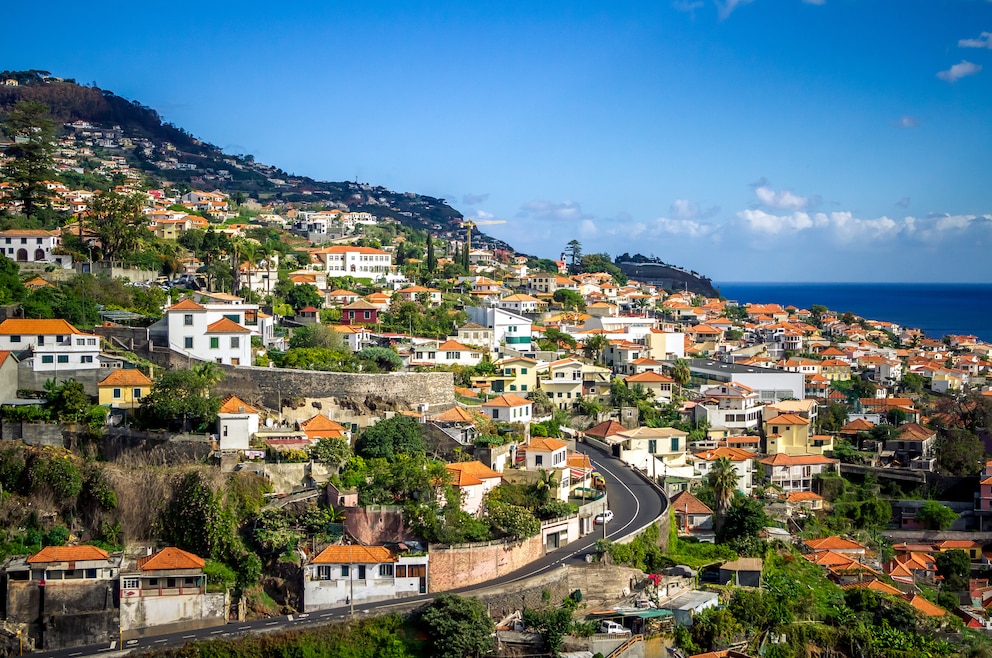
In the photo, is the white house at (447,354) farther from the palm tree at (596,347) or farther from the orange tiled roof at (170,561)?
the orange tiled roof at (170,561)

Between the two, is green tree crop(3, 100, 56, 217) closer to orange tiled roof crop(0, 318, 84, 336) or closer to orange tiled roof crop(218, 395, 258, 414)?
orange tiled roof crop(0, 318, 84, 336)

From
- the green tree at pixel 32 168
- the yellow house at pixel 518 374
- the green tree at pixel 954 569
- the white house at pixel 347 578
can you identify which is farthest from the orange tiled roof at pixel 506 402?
the green tree at pixel 32 168

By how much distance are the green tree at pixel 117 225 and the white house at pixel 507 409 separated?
67.0 ft

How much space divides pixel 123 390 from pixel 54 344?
3314 millimetres

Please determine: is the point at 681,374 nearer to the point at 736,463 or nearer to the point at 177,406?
the point at 736,463

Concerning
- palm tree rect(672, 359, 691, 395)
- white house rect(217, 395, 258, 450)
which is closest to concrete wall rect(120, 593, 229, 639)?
white house rect(217, 395, 258, 450)

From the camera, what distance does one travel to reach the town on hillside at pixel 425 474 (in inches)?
1190

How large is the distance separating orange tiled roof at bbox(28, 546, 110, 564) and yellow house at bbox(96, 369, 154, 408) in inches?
257

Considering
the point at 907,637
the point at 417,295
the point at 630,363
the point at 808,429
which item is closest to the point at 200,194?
the point at 417,295

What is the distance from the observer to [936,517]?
4450 cm

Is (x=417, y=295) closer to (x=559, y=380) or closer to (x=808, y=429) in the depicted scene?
(x=559, y=380)

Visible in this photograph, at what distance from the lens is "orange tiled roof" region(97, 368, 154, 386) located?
3541 cm

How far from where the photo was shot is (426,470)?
32.8 m

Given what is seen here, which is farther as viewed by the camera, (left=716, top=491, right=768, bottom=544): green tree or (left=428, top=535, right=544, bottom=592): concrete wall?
(left=716, top=491, right=768, bottom=544): green tree
